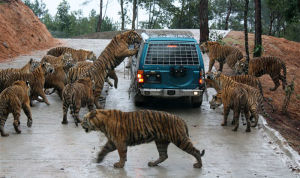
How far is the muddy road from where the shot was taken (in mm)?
8367

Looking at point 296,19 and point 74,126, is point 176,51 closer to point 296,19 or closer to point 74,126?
point 74,126

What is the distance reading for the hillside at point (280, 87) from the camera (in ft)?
41.0

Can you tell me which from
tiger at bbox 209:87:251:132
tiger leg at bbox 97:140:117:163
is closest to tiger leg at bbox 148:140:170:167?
tiger leg at bbox 97:140:117:163

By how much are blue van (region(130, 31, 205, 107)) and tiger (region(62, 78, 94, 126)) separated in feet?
4.53

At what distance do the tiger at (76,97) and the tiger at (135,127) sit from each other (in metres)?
3.33

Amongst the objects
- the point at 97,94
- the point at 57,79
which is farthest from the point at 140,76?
the point at 57,79

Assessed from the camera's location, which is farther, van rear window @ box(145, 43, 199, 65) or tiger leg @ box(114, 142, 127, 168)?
van rear window @ box(145, 43, 199, 65)

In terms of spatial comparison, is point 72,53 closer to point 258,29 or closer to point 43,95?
point 43,95

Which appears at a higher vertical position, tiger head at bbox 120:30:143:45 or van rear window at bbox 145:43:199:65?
tiger head at bbox 120:30:143:45

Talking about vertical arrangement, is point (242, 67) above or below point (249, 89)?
above

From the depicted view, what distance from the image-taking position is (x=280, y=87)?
1838 cm

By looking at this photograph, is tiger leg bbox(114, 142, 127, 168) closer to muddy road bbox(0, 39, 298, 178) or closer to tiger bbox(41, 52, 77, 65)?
muddy road bbox(0, 39, 298, 178)

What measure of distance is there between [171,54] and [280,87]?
24.2ft

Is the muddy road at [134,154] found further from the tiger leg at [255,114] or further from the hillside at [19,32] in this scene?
the hillside at [19,32]
